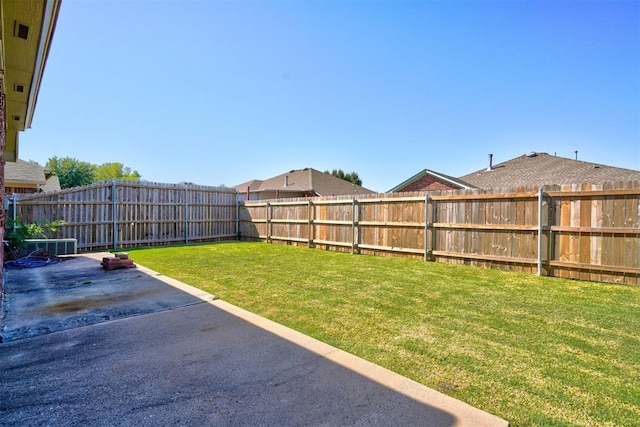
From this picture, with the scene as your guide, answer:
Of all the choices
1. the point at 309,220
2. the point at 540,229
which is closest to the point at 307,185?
the point at 309,220

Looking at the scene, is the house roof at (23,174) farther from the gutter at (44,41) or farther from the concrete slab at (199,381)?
the concrete slab at (199,381)

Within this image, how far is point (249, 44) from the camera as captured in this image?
1129cm

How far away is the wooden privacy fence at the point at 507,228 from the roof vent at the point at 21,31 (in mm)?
7850

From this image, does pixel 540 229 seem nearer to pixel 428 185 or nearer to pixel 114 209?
pixel 428 185

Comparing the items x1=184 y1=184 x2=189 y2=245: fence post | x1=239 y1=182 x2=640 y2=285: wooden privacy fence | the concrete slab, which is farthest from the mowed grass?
x1=184 y1=184 x2=189 y2=245: fence post

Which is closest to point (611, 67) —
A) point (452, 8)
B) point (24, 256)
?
point (452, 8)

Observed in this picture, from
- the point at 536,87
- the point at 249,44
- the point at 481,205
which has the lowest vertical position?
the point at 481,205

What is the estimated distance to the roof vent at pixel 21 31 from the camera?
11.5 ft

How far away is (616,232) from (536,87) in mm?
9677

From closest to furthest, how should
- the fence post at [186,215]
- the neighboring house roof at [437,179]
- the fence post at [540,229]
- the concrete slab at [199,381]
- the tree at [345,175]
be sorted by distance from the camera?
the concrete slab at [199,381] < the fence post at [540,229] < the fence post at [186,215] < the neighboring house roof at [437,179] < the tree at [345,175]

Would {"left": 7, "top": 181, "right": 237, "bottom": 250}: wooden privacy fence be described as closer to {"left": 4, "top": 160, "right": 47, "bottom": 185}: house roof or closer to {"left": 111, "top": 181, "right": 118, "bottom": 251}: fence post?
{"left": 111, "top": 181, "right": 118, "bottom": 251}: fence post

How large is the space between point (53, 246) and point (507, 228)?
11.8 meters

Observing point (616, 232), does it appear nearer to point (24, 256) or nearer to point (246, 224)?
point (246, 224)

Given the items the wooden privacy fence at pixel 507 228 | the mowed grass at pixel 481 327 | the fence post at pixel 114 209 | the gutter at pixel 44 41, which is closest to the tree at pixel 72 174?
the fence post at pixel 114 209
